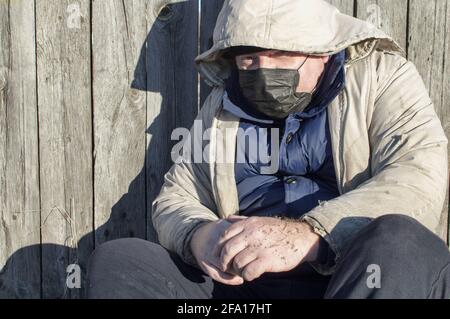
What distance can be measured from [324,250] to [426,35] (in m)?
1.20

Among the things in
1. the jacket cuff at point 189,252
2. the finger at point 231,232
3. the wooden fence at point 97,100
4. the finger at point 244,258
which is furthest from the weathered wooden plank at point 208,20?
the finger at point 244,258

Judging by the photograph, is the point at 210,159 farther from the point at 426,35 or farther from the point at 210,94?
the point at 426,35

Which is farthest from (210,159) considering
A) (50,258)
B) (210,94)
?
(50,258)

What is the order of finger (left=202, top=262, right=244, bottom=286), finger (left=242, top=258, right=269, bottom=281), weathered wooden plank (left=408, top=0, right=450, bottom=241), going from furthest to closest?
weathered wooden plank (left=408, top=0, right=450, bottom=241) < finger (left=202, top=262, right=244, bottom=286) < finger (left=242, top=258, right=269, bottom=281)

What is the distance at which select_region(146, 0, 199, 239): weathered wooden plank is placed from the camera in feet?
9.00

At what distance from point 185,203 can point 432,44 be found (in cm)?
118

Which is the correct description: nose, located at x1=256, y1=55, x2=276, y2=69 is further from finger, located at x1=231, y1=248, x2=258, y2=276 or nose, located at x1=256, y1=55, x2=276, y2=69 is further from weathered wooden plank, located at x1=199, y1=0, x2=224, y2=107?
finger, located at x1=231, y1=248, x2=258, y2=276

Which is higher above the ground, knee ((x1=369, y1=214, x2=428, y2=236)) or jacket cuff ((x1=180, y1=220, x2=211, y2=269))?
knee ((x1=369, y1=214, x2=428, y2=236))

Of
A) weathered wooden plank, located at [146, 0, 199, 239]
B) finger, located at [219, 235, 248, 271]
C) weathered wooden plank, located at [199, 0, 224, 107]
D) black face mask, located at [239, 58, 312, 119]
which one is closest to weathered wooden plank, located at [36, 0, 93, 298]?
weathered wooden plank, located at [146, 0, 199, 239]

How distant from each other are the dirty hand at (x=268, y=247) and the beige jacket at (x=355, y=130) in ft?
0.28

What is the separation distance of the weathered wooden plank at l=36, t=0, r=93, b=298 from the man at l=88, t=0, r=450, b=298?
19.4 inches

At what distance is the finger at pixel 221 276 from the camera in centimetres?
194

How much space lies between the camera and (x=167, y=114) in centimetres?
281

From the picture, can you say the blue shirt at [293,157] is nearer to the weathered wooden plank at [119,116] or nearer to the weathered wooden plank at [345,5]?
the weathered wooden plank at [345,5]
